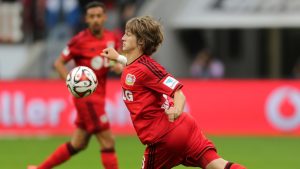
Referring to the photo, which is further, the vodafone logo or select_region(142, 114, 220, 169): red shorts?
the vodafone logo

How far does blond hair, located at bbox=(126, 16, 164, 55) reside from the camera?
8633mm

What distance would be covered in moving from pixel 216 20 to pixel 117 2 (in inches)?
103

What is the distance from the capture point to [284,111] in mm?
19500

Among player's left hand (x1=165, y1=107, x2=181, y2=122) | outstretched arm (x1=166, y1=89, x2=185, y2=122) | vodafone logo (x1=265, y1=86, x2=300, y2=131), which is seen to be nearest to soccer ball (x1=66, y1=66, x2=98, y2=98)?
outstretched arm (x1=166, y1=89, x2=185, y2=122)

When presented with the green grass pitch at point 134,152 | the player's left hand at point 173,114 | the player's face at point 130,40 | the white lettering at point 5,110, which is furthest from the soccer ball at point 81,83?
the white lettering at point 5,110

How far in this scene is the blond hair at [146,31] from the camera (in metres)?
8.63

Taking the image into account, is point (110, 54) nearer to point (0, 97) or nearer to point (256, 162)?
point (256, 162)

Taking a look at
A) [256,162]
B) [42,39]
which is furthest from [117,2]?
[256,162]

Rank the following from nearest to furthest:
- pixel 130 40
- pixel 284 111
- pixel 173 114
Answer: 1. pixel 173 114
2. pixel 130 40
3. pixel 284 111

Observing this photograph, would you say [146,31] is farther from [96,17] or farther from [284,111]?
[284,111]

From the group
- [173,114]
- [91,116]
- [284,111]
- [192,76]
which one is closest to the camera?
[173,114]

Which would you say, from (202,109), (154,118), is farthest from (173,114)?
(202,109)

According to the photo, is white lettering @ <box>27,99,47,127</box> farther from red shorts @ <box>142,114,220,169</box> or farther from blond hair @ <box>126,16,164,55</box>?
blond hair @ <box>126,16,164,55</box>

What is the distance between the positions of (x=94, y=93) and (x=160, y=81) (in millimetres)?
3222
